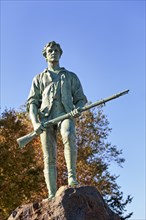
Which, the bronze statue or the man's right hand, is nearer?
the bronze statue

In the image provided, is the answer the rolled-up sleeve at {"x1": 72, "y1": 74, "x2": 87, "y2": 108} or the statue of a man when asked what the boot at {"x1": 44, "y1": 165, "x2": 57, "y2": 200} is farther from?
the rolled-up sleeve at {"x1": 72, "y1": 74, "x2": 87, "y2": 108}

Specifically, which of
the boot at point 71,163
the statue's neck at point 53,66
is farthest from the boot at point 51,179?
the statue's neck at point 53,66

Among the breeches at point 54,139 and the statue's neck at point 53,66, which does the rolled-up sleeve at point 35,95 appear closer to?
the statue's neck at point 53,66

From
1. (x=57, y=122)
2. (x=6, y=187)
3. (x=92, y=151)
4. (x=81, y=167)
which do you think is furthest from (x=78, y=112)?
(x=92, y=151)

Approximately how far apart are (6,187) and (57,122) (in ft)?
50.5

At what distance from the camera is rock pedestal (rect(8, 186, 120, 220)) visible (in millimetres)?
6965

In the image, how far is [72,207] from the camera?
7020 millimetres

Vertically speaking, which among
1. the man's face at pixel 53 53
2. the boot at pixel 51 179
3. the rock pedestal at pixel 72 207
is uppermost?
the man's face at pixel 53 53

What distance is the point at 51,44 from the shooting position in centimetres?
864

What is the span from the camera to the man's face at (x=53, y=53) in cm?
859

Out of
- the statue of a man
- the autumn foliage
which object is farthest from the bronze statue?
the autumn foliage

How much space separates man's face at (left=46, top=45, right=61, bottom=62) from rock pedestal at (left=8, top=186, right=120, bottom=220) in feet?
8.97

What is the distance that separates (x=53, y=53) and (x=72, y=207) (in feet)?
10.4

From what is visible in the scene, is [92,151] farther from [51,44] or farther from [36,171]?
[51,44]
